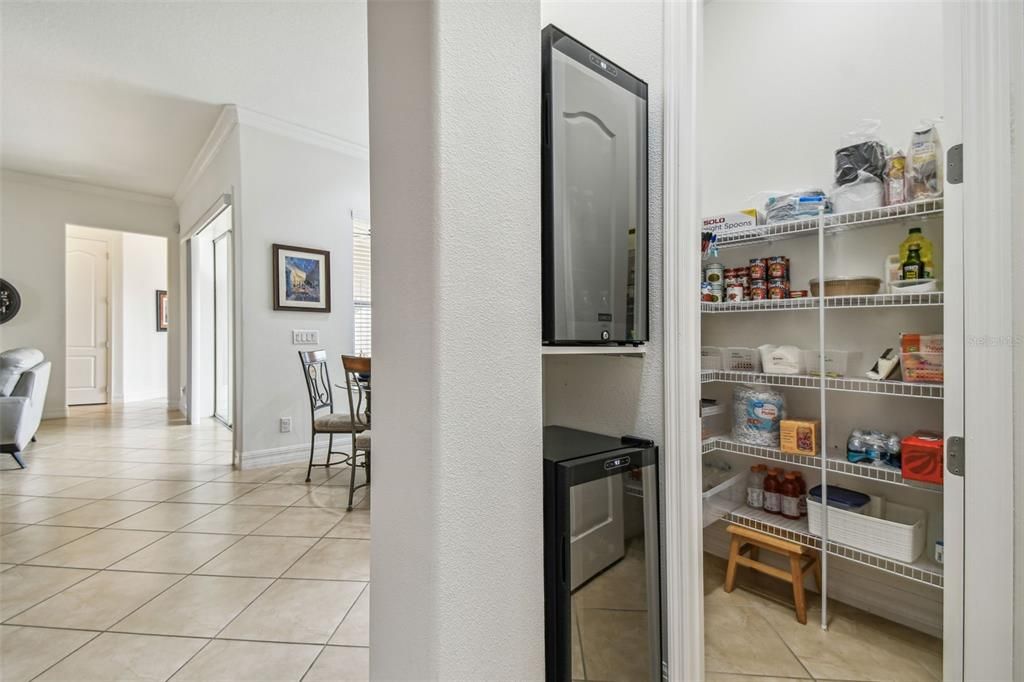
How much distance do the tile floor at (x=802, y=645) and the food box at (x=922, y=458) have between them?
61 cm

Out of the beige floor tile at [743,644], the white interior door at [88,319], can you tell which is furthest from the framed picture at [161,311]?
the beige floor tile at [743,644]

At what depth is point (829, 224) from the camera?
5.66 feet

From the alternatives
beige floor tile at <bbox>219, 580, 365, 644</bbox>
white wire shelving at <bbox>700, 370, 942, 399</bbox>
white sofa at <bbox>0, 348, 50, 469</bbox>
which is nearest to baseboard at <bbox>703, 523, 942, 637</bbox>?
white wire shelving at <bbox>700, 370, 942, 399</bbox>

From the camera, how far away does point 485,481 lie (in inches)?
35.1

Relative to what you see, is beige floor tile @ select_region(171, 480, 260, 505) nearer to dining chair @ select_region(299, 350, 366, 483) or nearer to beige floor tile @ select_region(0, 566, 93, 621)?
dining chair @ select_region(299, 350, 366, 483)

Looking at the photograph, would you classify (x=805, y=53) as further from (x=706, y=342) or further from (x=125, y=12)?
(x=125, y=12)

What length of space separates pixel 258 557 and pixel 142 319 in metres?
7.34

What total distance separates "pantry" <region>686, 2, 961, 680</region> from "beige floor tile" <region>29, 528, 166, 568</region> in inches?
A: 103

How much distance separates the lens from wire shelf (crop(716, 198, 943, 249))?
1.53m

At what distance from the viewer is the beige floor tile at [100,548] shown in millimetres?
2176

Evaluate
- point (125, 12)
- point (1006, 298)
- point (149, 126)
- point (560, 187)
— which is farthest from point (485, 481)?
point (149, 126)

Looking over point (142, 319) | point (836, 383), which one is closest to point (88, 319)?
point (142, 319)

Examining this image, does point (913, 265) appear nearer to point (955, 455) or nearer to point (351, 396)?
point (955, 455)

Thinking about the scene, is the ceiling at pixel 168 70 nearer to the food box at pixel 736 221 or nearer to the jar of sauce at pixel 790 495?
the food box at pixel 736 221
